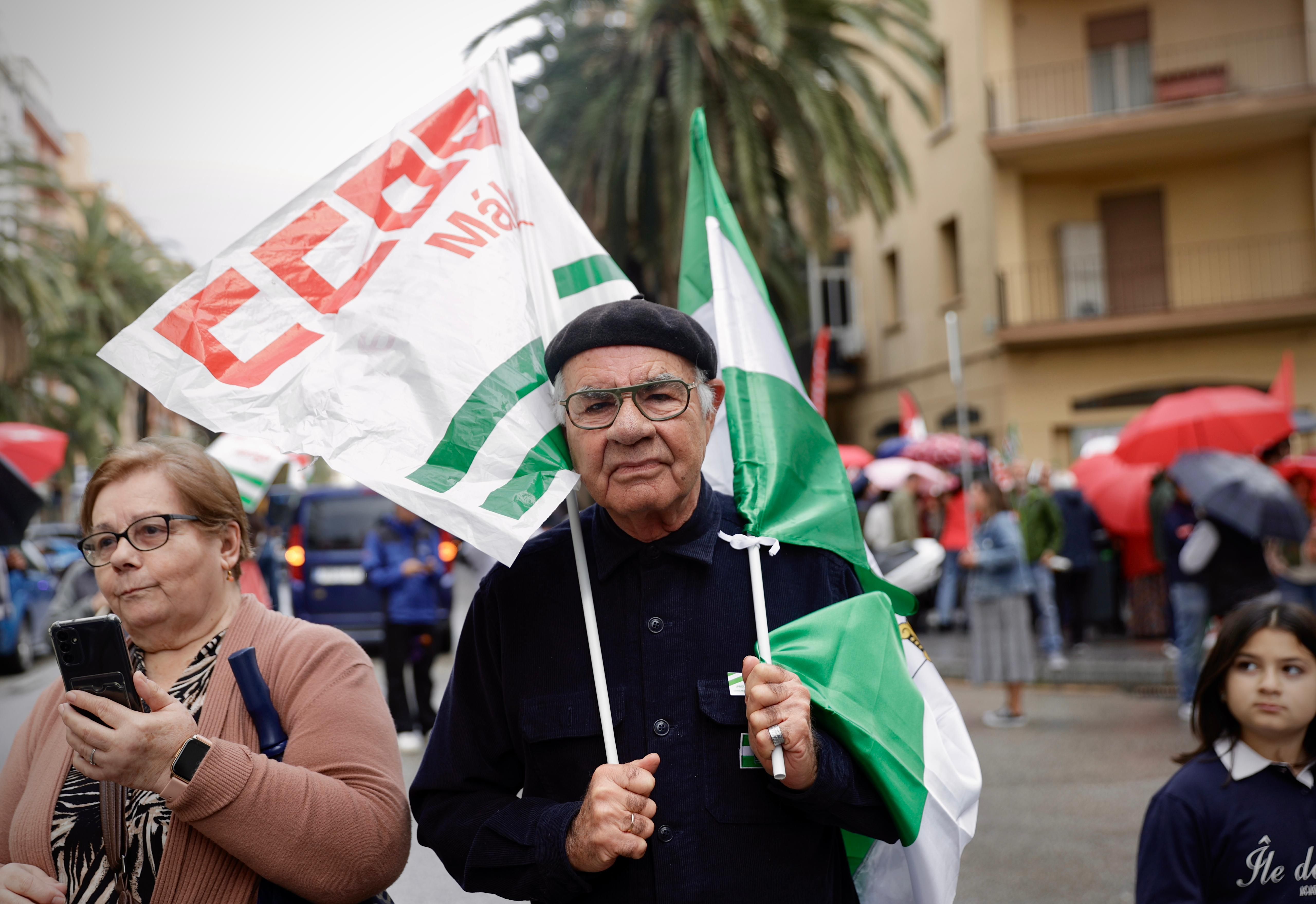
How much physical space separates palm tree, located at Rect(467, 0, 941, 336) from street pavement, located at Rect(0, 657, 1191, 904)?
6064mm

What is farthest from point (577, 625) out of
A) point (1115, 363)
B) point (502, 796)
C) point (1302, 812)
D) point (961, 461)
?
point (1115, 363)

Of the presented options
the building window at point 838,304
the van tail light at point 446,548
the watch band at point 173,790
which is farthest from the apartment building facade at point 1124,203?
the watch band at point 173,790

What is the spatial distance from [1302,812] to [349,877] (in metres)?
2.34

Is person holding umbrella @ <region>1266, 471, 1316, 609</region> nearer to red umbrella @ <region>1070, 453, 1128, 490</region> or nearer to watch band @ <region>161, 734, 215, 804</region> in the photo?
red umbrella @ <region>1070, 453, 1128, 490</region>

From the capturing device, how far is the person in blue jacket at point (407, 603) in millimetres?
8469

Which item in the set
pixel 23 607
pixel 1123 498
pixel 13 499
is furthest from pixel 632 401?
pixel 23 607

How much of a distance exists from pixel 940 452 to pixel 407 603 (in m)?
10.1

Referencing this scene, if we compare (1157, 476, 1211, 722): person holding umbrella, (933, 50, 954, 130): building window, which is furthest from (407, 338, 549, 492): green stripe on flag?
(933, 50, 954, 130): building window

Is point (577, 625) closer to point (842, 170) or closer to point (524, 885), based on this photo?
point (524, 885)

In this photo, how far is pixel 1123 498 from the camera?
13.5 metres

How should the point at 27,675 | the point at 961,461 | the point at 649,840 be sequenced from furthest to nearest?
1. the point at 961,461
2. the point at 27,675
3. the point at 649,840

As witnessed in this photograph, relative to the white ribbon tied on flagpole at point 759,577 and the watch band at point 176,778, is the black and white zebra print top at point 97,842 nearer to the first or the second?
the watch band at point 176,778

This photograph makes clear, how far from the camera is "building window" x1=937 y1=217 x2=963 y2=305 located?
24.4 metres

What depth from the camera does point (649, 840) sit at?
2211 millimetres
